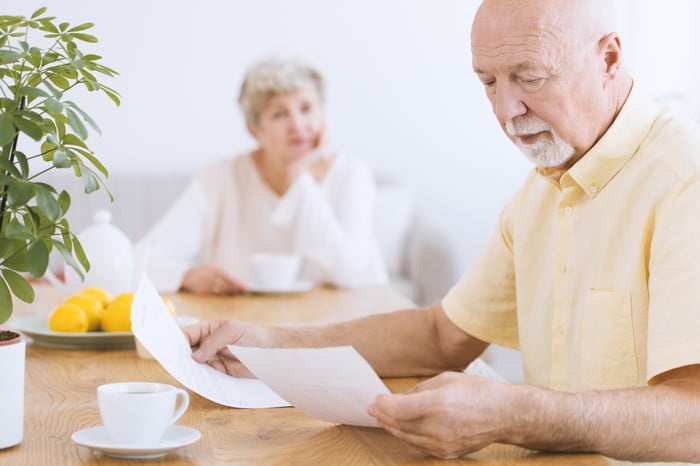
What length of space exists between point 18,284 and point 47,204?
11 centimetres

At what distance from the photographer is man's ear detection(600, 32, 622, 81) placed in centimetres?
130

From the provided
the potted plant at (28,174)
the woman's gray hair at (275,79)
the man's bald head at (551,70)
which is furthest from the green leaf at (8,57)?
the woman's gray hair at (275,79)

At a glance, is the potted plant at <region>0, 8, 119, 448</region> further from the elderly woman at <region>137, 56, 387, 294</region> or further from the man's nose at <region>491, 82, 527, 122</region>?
the elderly woman at <region>137, 56, 387, 294</region>

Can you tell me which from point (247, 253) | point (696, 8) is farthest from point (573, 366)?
point (696, 8)

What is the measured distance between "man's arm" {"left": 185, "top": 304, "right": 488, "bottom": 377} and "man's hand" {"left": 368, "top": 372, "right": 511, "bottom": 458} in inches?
15.9

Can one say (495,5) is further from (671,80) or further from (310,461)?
(671,80)

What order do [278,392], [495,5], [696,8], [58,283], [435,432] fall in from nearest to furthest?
[435,432]
[278,392]
[495,5]
[58,283]
[696,8]

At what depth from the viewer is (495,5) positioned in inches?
51.4

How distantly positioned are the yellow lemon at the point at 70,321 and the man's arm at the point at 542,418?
2.68 ft

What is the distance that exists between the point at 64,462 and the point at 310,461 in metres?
0.25

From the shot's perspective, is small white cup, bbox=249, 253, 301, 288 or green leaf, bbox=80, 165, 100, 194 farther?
small white cup, bbox=249, 253, 301, 288

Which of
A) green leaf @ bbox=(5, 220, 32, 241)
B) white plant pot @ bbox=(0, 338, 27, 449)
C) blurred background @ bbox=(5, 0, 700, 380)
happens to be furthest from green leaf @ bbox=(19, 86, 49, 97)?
blurred background @ bbox=(5, 0, 700, 380)

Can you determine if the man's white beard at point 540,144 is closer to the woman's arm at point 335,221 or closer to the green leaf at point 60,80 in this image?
the green leaf at point 60,80

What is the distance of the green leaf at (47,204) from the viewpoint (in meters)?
0.92
